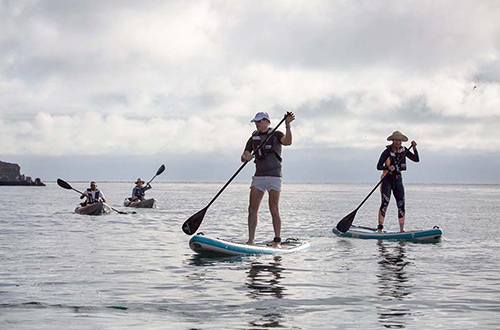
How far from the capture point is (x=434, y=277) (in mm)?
9594

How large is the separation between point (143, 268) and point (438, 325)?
551cm

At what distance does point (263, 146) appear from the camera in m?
11.3

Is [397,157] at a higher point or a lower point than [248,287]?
higher

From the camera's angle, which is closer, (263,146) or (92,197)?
(263,146)

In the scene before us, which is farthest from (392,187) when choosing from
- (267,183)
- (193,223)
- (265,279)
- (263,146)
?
(265,279)

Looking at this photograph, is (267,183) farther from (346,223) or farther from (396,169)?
(346,223)

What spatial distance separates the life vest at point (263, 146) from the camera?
11258 millimetres

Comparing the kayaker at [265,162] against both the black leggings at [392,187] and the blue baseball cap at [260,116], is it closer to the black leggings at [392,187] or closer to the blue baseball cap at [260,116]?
the blue baseball cap at [260,116]

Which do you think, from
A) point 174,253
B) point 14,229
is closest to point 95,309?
point 174,253

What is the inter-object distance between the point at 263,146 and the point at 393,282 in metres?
3.59

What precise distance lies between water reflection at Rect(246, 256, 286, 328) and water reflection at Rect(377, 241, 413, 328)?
113 centimetres

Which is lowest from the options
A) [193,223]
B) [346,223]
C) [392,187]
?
[346,223]

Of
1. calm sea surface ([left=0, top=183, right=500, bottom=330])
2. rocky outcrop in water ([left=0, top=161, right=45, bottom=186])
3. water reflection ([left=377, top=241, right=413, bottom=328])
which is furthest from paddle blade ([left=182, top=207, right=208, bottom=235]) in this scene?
rocky outcrop in water ([left=0, top=161, right=45, bottom=186])

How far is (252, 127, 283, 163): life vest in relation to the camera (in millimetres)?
11258
